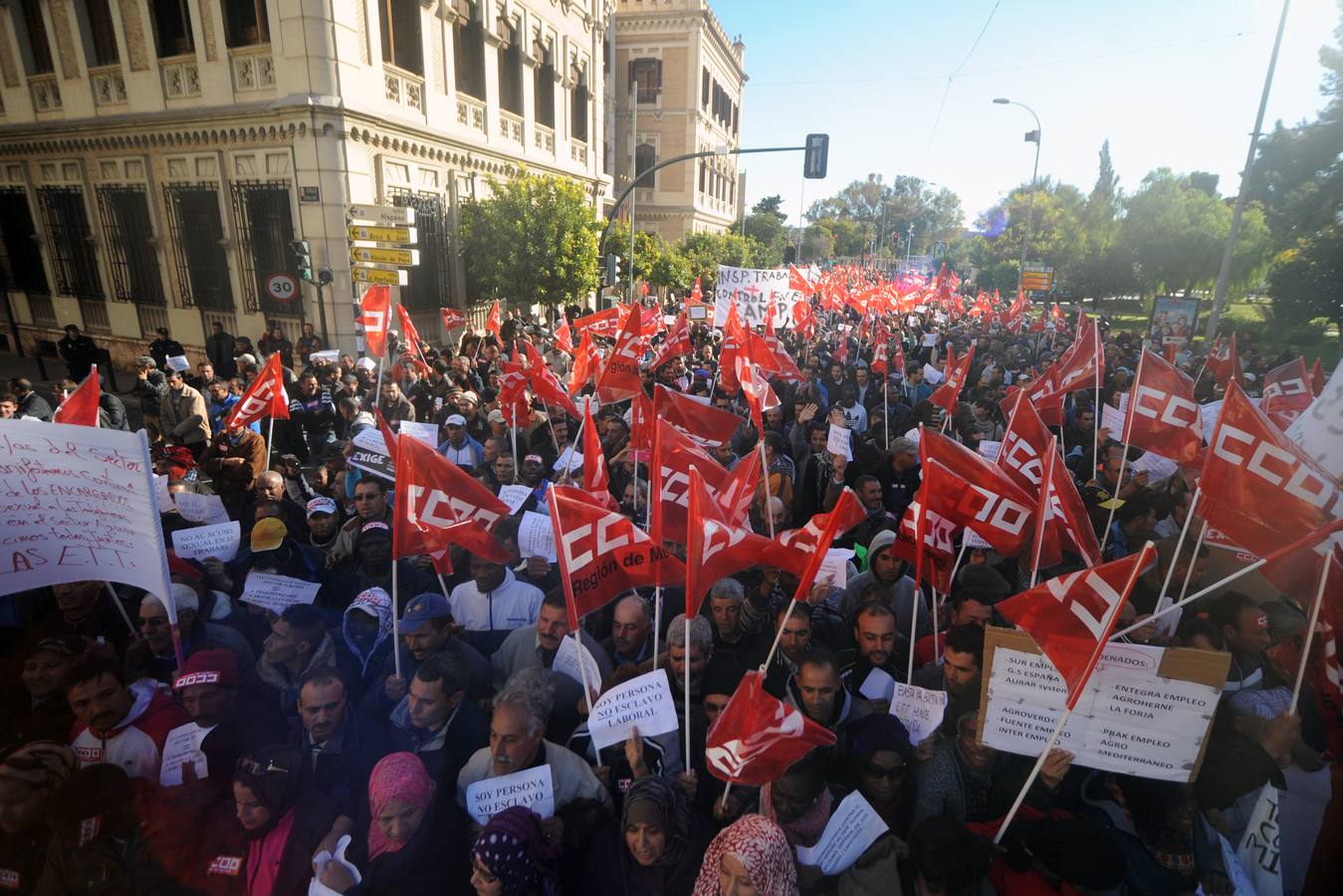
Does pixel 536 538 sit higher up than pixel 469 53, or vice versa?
pixel 469 53

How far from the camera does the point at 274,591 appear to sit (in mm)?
4207

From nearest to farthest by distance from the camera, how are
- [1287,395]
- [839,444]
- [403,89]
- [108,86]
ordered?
[839,444]
[1287,395]
[403,89]
[108,86]

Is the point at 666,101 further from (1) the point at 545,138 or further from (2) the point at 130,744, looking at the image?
(2) the point at 130,744

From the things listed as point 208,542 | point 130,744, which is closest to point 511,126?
point 208,542

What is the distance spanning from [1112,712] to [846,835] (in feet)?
3.60

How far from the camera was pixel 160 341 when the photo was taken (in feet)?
42.0

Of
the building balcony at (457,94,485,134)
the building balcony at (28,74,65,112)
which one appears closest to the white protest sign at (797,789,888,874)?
the building balcony at (457,94,485,134)

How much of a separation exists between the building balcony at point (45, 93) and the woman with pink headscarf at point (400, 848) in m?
21.5

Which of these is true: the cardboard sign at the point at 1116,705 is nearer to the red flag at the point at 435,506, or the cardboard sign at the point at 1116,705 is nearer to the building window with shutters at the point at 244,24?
the red flag at the point at 435,506

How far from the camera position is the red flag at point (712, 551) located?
3275 millimetres

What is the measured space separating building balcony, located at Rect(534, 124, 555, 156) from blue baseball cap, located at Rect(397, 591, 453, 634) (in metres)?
20.9

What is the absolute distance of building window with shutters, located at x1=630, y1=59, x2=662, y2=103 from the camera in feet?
124

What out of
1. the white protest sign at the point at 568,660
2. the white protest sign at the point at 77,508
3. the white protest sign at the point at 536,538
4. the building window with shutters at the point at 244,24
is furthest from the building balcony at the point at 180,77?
the white protest sign at the point at 568,660

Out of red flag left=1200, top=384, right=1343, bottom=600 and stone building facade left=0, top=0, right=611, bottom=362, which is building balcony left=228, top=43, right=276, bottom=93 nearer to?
stone building facade left=0, top=0, right=611, bottom=362
